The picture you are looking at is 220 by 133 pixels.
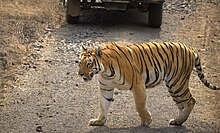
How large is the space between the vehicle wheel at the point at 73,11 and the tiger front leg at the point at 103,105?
262 inches

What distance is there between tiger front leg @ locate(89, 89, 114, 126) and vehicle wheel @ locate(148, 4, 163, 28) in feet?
22.5

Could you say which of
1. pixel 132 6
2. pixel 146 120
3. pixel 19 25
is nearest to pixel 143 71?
pixel 146 120

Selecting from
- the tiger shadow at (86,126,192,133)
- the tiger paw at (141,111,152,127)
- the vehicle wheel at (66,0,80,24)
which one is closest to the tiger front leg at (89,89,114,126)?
the tiger shadow at (86,126,192,133)

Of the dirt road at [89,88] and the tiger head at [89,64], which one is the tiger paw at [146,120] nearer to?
the dirt road at [89,88]

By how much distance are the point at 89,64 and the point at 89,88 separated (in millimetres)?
2418

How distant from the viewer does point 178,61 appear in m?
7.80

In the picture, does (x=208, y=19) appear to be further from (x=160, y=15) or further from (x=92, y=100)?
(x=92, y=100)

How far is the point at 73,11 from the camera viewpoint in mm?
14047

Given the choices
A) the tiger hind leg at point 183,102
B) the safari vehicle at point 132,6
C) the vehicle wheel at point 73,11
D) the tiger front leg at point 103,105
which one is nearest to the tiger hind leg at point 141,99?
the tiger front leg at point 103,105

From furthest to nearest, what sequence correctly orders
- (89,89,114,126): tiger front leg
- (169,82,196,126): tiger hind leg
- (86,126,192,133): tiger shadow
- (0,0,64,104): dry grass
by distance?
(0,0,64,104): dry grass < (169,82,196,126): tiger hind leg < (89,89,114,126): tiger front leg < (86,126,192,133): tiger shadow

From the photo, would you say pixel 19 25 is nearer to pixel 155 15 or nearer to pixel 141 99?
pixel 155 15

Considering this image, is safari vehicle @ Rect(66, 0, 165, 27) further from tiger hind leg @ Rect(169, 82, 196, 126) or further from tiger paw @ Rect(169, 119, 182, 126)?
tiger paw @ Rect(169, 119, 182, 126)

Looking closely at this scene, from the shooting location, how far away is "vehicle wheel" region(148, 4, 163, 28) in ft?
46.7

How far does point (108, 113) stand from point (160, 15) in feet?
21.0
